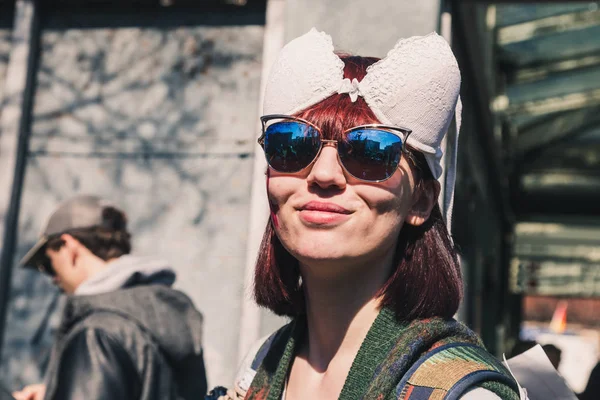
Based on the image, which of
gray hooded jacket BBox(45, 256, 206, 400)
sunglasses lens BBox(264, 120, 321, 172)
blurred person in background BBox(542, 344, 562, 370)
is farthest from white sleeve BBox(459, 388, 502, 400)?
blurred person in background BBox(542, 344, 562, 370)

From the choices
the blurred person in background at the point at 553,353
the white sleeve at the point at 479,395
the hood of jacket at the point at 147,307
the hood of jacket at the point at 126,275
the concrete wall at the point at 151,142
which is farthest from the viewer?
the blurred person in background at the point at 553,353

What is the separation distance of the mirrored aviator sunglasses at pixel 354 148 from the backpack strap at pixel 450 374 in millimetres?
375

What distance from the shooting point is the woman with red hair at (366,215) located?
5.68 ft

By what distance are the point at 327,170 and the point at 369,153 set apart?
0.30 feet

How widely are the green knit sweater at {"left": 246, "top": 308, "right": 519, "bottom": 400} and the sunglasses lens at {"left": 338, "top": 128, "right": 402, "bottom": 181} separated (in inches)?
11.6

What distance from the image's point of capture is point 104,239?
370 cm

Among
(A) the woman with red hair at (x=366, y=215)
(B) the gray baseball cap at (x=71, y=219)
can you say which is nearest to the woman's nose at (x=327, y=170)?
(A) the woman with red hair at (x=366, y=215)

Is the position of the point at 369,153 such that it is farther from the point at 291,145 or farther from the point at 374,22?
the point at 374,22

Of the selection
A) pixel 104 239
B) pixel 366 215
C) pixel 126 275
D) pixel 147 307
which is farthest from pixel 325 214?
pixel 104 239

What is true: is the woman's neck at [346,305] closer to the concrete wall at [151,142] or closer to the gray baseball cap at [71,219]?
the gray baseball cap at [71,219]

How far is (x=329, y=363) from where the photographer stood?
6.23 feet

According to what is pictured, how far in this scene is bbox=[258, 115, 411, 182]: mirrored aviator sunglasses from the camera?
5.73ft

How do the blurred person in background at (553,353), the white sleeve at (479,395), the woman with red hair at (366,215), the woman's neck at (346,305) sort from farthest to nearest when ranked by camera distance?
Answer: the blurred person in background at (553,353)
the woman's neck at (346,305)
the woman with red hair at (366,215)
the white sleeve at (479,395)

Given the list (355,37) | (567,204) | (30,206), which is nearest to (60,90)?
(30,206)
